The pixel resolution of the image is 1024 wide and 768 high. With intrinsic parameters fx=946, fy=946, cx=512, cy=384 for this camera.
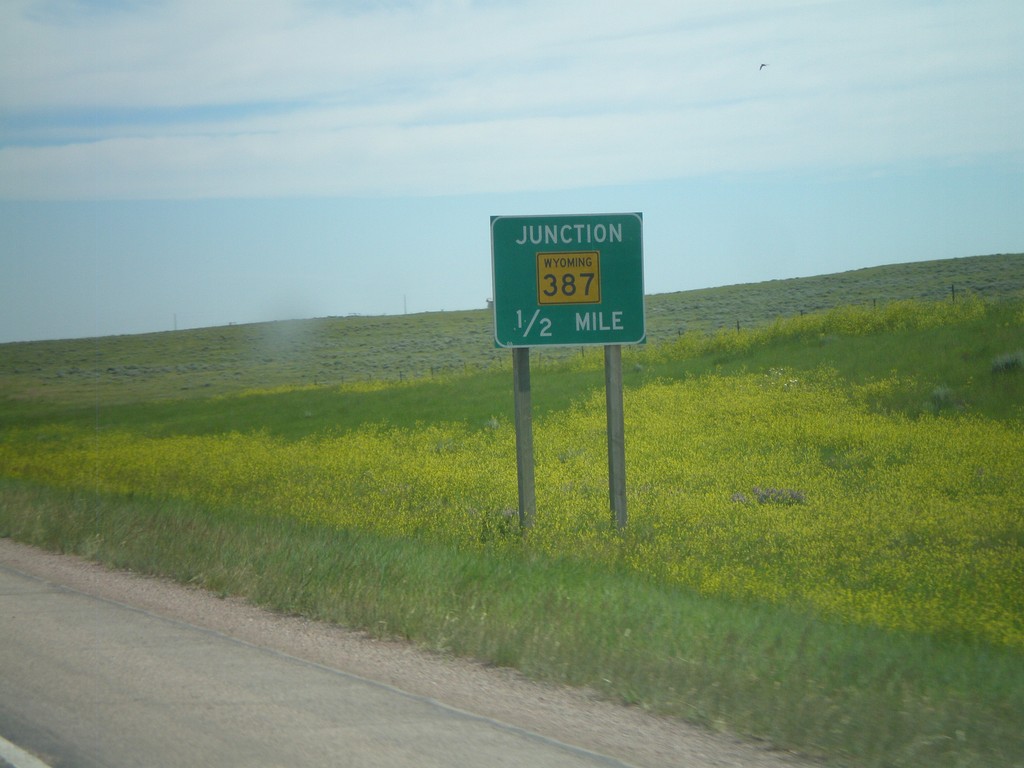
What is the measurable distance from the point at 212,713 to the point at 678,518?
36.2ft

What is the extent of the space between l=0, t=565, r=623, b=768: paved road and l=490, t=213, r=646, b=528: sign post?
717 centimetres

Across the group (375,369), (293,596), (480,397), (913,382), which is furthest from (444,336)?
(293,596)

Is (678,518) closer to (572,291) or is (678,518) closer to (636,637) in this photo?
(572,291)

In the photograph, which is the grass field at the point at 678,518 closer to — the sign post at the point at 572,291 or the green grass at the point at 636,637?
the green grass at the point at 636,637

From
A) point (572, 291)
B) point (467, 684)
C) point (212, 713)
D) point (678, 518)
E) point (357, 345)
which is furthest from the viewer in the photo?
point (357, 345)

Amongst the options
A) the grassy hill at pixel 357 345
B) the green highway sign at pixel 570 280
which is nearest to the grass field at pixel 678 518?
the green highway sign at pixel 570 280

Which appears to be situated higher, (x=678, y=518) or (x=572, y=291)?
(x=572, y=291)

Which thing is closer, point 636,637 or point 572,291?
point 636,637

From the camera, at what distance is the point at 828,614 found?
971cm

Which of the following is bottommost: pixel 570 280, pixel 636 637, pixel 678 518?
pixel 678 518

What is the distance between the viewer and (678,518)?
1594 cm

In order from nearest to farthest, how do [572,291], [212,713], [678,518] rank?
[212,713], [572,291], [678,518]

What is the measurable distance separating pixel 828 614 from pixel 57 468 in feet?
71.4

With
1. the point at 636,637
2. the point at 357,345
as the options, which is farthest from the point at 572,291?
the point at 357,345
